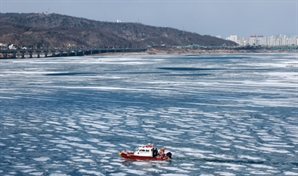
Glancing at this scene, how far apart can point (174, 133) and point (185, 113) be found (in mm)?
5837

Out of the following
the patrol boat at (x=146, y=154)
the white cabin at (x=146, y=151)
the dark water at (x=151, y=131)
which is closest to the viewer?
the dark water at (x=151, y=131)

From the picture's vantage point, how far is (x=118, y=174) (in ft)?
59.8

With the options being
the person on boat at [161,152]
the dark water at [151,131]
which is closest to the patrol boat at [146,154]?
the person on boat at [161,152]

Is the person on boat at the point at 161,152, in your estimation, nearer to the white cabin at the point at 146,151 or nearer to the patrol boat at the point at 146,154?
the patrol boat at the point at 146,154

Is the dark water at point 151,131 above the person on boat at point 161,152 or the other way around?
the other way around

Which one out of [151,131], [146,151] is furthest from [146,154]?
[151,131]

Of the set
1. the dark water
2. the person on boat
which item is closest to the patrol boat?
the person on boat

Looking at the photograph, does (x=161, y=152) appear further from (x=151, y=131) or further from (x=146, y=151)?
(x=151, y=131)

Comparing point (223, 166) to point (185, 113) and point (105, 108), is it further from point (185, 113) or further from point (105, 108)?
point (105, 108)

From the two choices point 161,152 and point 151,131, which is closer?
point 161,152

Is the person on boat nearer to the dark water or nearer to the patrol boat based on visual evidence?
the patrol boat

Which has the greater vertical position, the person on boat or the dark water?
the person on boat

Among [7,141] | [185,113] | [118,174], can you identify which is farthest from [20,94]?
[118,174]

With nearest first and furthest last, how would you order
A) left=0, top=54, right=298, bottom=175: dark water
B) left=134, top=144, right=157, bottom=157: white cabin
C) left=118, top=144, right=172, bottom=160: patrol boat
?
left=0, top=54, right=298, bottom=175: dark water, left=118, top=144, right=172, bottom=160: patrol boat, left=134, top=144, right=157, bottom=157: white cabin
